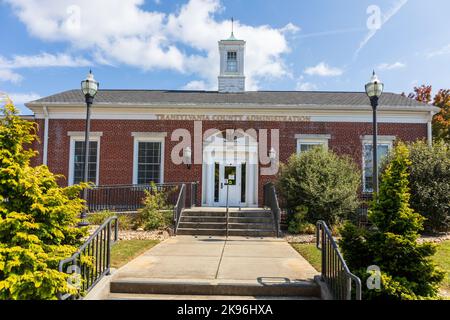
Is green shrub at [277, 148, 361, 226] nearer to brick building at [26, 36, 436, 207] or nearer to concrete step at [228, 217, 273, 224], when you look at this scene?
concrete step at [228, 217, 273, 224]

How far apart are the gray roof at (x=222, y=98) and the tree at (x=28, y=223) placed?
37.2ft

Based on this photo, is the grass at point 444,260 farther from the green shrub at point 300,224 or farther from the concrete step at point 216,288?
the green shrub at point 300,224

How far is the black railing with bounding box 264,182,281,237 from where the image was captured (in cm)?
Answer: 1096

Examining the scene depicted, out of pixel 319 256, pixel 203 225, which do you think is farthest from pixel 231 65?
pixel 319 256

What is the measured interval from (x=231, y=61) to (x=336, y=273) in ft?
54.1

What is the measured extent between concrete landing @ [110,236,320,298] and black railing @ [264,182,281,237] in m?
2.16

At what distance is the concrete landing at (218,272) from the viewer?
527 centimetres

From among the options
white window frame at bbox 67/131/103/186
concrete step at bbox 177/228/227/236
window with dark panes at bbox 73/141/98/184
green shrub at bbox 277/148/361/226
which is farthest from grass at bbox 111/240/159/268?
window with dark panes at bbox 73/141/98/184

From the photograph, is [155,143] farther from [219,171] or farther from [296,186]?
[296,186]

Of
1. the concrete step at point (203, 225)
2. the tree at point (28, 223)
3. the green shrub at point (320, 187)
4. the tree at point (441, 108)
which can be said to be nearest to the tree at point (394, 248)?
the tree at point (28, 223)

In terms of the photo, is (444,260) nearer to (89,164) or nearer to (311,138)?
(311,138)
